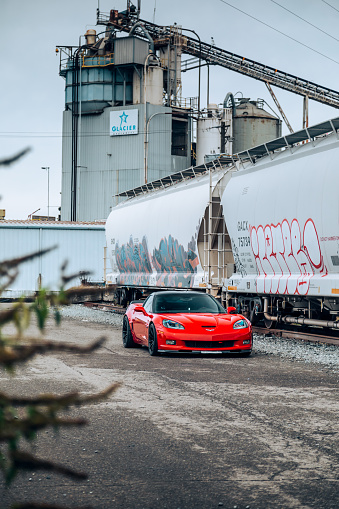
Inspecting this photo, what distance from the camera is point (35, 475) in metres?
5.39

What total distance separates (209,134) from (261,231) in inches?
1734

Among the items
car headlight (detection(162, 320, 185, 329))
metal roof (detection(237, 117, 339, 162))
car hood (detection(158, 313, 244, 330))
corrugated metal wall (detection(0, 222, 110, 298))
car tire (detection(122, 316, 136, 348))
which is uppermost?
metal roof (detection(237, 117, 339, 162))

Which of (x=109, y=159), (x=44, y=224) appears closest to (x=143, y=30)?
(x=109, y=159)

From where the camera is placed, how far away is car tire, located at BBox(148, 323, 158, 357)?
13.6 meters

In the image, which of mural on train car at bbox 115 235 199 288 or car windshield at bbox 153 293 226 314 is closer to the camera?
car windshield at bbox 153 293 226 314

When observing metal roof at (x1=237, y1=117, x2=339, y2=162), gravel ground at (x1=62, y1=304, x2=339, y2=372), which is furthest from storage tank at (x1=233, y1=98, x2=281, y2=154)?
gravel ground at (x1=62, y1=304, x2=339, y2=372)

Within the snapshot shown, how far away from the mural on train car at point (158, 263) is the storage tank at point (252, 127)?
32.9 m

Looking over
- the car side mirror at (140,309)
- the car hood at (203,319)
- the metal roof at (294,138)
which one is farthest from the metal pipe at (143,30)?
the car hood at (203,319)

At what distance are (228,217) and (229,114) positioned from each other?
42177 mm

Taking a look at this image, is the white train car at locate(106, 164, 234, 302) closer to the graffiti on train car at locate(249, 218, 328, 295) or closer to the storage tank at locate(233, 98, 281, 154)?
the graffiti on train car at locate(249, 218, 328, 295)

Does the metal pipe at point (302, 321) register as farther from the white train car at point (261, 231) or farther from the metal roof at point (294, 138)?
the metal roof at point (294, 138)

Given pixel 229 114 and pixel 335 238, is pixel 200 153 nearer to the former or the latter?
pixel 229 114

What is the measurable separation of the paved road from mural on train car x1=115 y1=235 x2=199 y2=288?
449 inches

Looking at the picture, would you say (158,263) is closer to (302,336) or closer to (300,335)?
(300,335)
